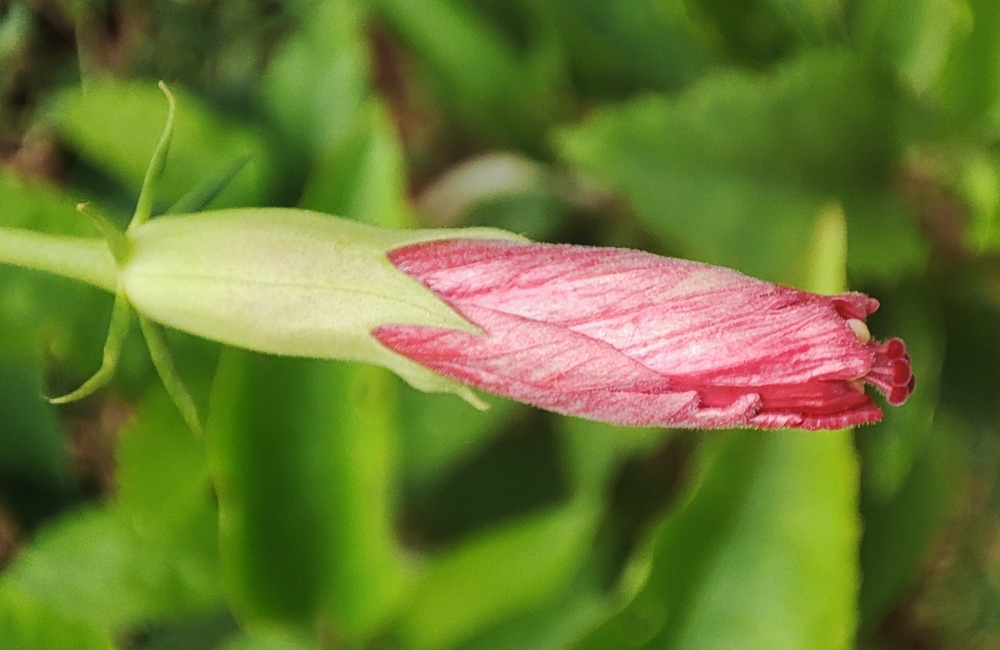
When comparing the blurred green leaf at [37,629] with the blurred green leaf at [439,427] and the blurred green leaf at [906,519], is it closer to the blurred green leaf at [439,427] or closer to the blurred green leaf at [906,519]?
the blurred green leaf at [439,427]

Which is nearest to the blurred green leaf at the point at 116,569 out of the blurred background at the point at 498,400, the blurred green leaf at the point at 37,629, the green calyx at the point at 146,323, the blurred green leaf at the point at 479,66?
the blurred background at the point at 498,400

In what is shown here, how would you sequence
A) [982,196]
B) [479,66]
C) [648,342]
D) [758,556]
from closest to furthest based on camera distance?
[648,342] < [758,556] < [982,196] < [479,66]

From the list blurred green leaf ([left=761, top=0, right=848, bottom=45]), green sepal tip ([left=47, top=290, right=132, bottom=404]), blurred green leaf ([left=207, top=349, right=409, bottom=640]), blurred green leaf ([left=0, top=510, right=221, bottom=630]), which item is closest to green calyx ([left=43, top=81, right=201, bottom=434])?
green sepal tip ([left=47, top=290, right=132, bottom=404])

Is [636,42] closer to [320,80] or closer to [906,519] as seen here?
[320,80]

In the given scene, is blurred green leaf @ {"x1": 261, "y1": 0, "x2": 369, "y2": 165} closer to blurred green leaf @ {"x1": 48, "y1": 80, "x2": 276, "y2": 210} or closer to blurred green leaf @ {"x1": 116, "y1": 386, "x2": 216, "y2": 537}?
blurred green leaf @ {"x1": 48, "y1": 80, "x2": 276, "y2": 210}

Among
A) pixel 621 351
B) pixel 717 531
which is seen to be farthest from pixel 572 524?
pixel 621 351

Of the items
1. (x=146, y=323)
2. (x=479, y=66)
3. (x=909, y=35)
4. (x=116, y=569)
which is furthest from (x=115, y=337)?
(x=909, y=35)

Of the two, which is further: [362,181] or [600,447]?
[600,447]
